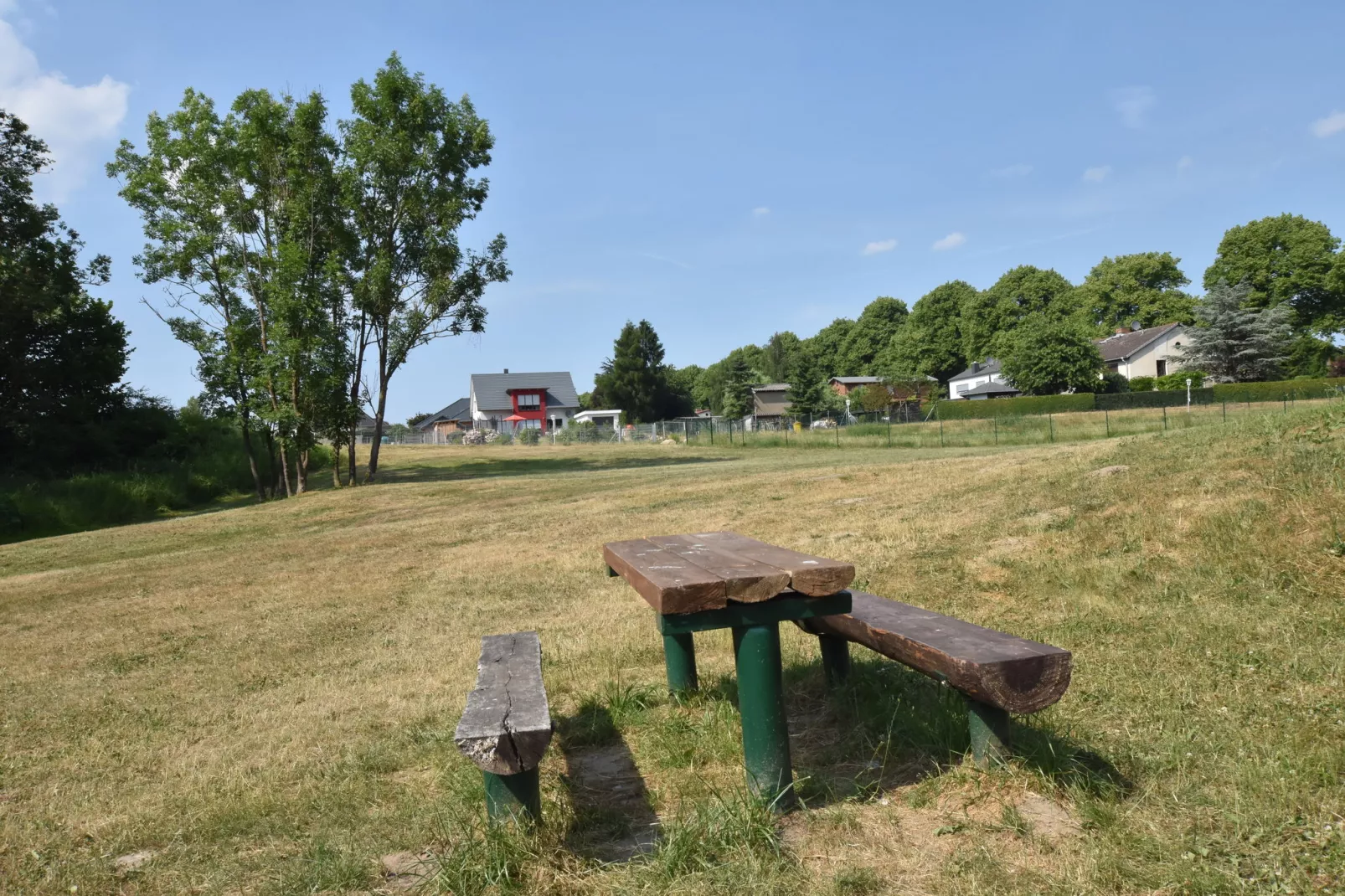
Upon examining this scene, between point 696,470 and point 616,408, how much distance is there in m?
58.2

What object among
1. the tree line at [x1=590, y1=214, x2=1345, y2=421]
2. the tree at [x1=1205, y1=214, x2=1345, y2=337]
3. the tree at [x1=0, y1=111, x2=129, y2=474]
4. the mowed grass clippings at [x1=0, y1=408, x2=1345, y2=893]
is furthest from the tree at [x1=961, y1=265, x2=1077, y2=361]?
the mowed grass clippings at [x1=0, y1=408, x2=1345, y2=893]

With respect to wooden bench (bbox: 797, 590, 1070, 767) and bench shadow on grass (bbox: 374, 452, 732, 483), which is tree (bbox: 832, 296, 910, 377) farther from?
wooden bench (bbox: 797, 590, 1070, 767)

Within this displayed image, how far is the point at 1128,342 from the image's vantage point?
239 feet

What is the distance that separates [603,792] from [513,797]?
867 millimetres

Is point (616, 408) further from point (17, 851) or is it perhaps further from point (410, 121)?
point (17, 851)

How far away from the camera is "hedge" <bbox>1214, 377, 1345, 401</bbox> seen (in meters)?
42.5

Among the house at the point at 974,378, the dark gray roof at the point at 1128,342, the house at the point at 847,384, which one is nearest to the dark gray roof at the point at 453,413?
the house at the point at 847,384

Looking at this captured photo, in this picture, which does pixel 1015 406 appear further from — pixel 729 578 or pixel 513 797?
pixel 513 797

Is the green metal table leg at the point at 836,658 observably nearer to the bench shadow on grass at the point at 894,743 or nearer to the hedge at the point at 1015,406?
the bench shadow on grass at the point at 894,743

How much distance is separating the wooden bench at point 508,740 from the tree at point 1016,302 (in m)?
89.0

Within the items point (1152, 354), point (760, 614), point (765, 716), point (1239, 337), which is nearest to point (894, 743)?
point (765, 716)

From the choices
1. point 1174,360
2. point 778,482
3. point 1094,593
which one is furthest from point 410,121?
point 1174,360

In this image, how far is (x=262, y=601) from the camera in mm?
10344

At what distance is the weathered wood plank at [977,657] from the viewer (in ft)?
10.0
